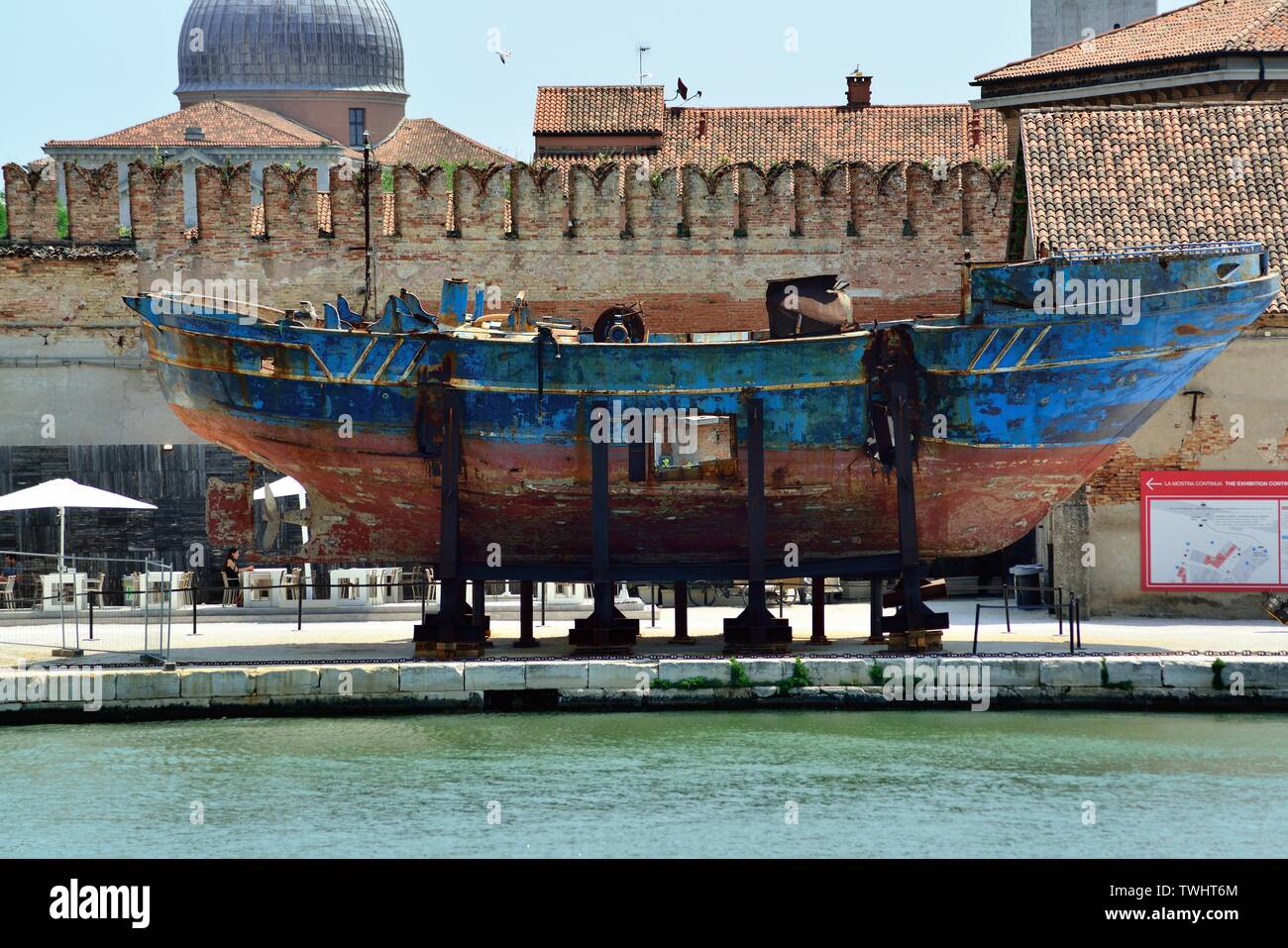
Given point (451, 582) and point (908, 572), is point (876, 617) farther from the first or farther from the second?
point (451, 582)

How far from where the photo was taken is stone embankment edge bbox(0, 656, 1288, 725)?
66.4 ft

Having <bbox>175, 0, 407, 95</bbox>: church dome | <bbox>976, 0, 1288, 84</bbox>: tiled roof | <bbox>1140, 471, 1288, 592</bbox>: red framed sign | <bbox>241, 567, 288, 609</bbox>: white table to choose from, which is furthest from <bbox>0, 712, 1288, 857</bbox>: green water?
<bbox>175, 0, 407, 95</bbox>: church dome

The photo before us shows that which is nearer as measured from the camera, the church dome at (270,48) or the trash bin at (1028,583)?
the trash bin at (1028,583)

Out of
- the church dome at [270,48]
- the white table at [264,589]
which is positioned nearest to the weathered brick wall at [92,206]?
the white table at [264,589]

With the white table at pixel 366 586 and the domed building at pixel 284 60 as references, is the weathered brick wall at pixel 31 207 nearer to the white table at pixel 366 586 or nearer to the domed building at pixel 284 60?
the white table at pixel 366 586

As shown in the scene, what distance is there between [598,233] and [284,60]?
44532mm

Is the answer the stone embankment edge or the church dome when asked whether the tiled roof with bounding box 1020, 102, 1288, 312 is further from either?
the church dome

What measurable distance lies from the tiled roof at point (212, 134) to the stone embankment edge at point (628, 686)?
46.3 m

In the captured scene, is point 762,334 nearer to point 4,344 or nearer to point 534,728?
point 534,728

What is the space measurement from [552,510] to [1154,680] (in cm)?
621

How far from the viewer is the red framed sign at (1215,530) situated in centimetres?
2439

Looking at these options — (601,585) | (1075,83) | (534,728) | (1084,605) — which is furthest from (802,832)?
(1075,83)

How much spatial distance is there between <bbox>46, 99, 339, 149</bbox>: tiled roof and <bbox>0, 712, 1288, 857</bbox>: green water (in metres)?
47.5

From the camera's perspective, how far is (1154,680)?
2025 centimetres
